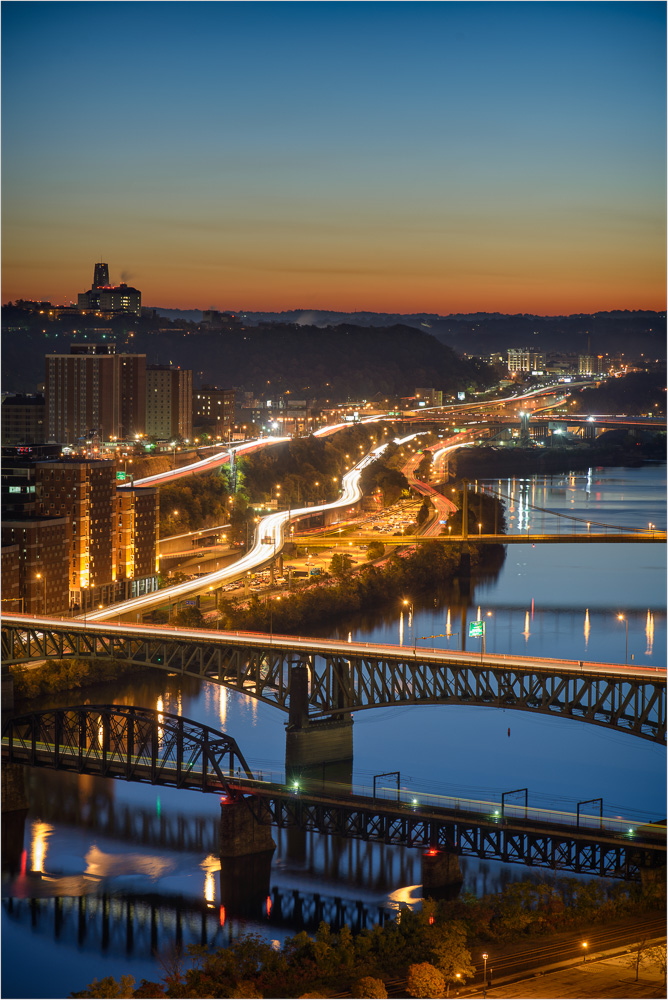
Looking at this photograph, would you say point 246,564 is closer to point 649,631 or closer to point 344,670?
point 649,631

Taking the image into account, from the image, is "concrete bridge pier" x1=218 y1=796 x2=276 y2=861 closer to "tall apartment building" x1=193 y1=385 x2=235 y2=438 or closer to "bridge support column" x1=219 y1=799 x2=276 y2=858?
"bridge support column" x1=219 y1=799 x2=276 y2=858

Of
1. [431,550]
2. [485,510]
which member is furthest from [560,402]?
[431,550]

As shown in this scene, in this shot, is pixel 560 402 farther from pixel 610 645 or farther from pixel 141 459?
pixel 610 645

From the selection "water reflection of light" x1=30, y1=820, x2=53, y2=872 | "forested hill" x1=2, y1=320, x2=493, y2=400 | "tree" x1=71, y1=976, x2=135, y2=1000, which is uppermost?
"forested hill" x1=2, y1=320, x2=493, y2=400

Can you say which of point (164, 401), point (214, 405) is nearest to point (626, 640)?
point (164, 401)

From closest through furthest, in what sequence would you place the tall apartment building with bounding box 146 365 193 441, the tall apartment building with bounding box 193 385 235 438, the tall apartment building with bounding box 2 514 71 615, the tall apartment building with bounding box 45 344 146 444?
1. the tall apartment building with bounding box 2 514 71 615
2. the tall apartment building with bounding box 45 344 146 444
3. the tall apartment building with bounding box 146 365 193 441
4. the tall apartment building with bounding box 193 385 235 438

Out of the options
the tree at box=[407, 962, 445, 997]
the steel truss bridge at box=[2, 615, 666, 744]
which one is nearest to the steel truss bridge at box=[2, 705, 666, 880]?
the steel truss bridge at box=[2, 615, 666, 744]

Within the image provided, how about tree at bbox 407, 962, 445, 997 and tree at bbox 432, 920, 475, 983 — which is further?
tree at bbox 432, 920, 475, 983
